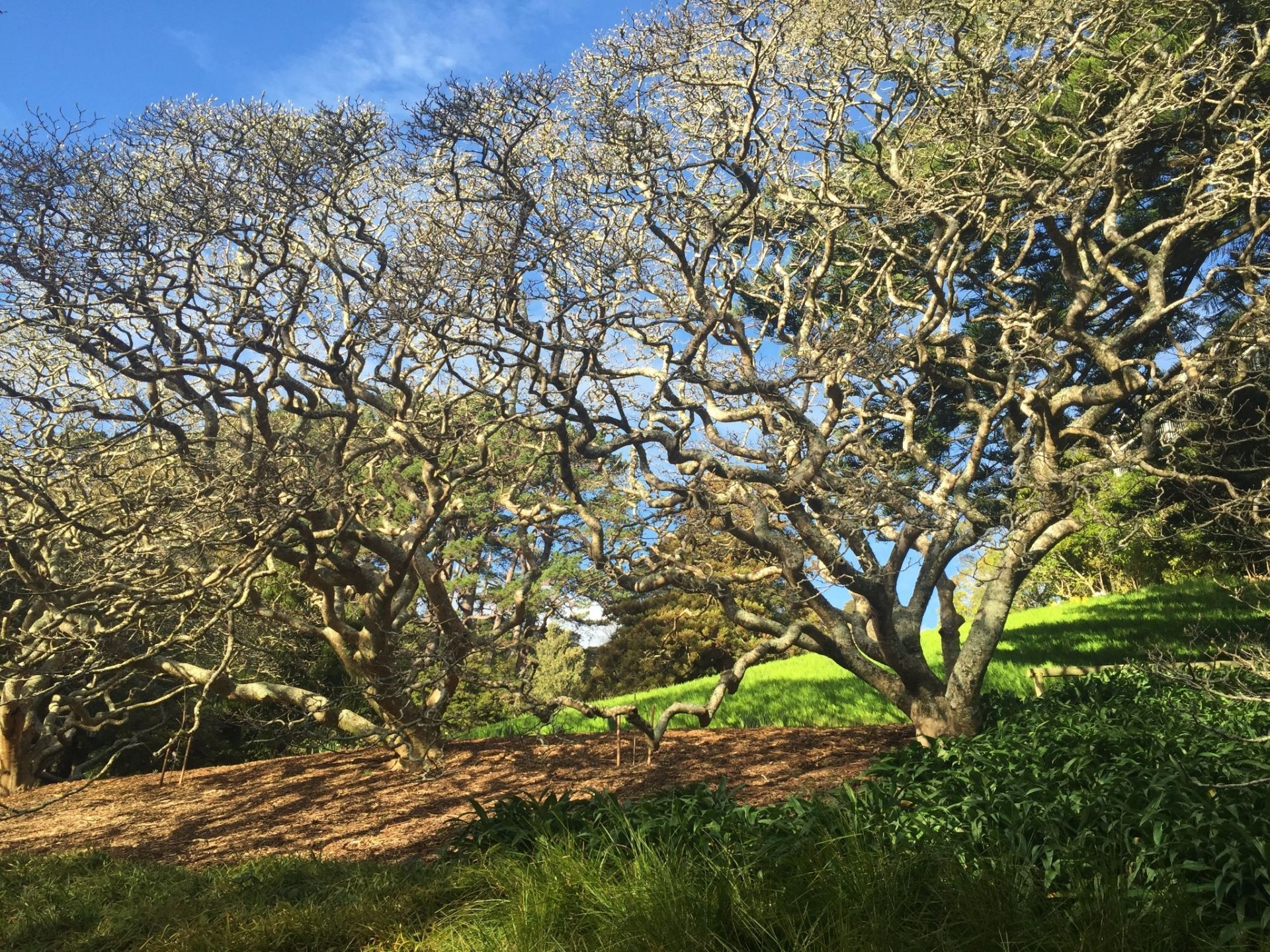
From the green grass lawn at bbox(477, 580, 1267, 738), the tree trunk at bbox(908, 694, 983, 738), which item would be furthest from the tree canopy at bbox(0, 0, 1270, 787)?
the green grass lawn at bbox(477, 580, 1267, 738)

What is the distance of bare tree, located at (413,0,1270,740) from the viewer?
9.19m

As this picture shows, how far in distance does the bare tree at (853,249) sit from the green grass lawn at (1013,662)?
3069mm

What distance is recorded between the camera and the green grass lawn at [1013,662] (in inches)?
507

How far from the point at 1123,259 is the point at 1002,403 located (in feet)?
13.0

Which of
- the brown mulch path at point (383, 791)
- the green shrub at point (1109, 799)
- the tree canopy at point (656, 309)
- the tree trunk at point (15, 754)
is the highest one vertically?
the tree canopy at point (656, 309)

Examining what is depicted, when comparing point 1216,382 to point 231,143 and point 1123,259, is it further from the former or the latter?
point 231,143

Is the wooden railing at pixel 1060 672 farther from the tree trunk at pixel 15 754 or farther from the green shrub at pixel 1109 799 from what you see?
the tree trunk at pixel 15 754

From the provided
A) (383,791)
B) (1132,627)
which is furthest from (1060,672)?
(383,791)

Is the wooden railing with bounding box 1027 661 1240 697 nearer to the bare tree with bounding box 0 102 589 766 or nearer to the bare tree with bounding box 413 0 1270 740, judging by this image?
the bare tree with bounding box 413 0 1270 740

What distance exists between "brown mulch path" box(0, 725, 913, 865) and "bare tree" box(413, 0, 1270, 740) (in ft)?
3.71

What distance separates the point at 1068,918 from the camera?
3793mm

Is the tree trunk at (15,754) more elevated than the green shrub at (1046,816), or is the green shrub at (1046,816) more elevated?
the tree trunk at (15,754)

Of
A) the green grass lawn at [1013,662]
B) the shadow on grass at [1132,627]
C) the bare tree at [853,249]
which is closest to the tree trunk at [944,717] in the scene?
the bare tree at [853,249]

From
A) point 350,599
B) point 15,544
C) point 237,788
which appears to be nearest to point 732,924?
point 15,544
